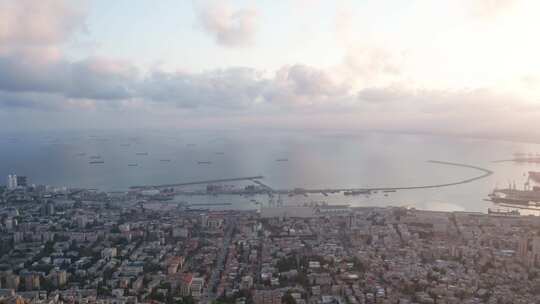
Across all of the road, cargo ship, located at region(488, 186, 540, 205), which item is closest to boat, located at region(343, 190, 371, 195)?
cargo ship, located at region(488, 186, 540, 205)

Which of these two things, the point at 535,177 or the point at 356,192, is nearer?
the point at 356,192

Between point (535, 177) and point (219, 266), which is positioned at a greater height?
point (535, 177)

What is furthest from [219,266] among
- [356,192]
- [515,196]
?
[515,196]

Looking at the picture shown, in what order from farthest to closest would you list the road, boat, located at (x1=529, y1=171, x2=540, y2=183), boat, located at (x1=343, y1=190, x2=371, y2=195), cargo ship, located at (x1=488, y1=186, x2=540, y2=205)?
boat, located at (x1=529, y1=171, x2=540, y2=183) → boat, located at (x1=343, y1=190, x2=371, y2=195) → cargo ship, located at (x1=488, y1=186, x2=540, y2=205) → the road

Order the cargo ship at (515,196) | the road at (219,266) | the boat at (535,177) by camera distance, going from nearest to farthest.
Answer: the road at (219,266) → the cargo ship at (515,196) → the boat at (535,177)

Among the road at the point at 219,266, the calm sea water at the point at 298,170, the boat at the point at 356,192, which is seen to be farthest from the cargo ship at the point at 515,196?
the road at the point at 219,266

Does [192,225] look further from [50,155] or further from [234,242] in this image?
[50,155]

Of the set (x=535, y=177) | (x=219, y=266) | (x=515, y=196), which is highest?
(x=535, y=177)

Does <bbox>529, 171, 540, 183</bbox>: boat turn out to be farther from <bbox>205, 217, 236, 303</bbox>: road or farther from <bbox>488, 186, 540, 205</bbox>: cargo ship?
<bbox>205, 217, 236, 303</bbox>: road

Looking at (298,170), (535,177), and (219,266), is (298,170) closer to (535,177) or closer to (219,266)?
(535,177)

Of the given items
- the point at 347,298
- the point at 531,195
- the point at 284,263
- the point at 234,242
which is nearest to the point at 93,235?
the point at 234,242

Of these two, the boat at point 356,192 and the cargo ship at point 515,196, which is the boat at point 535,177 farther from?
the boat at point 356,192
